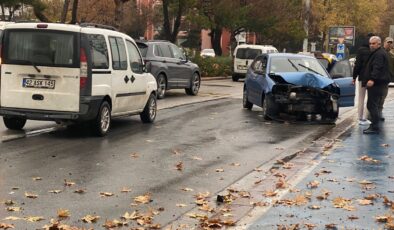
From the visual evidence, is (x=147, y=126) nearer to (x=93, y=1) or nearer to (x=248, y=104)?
(x=248, y=104)

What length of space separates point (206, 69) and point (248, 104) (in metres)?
17.5

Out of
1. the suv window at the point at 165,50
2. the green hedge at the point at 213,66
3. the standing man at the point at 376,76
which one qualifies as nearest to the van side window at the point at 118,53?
the standing man at the point at 376,76

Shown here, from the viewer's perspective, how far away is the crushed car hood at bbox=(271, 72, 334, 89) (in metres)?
13.7

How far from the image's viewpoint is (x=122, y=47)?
38.5ft

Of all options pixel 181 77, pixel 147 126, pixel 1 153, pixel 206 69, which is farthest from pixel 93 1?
pixel 1 153

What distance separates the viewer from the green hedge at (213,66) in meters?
34.0

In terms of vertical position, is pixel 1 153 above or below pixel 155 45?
below

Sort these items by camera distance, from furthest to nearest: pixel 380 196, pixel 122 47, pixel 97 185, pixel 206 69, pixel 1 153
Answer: pixel 206 69 → pixel 122 47 → pixel 1 153 → pixel 97 185 → pixel 380 196

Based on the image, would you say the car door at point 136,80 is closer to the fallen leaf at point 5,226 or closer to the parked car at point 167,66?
the parked car at point 167,66

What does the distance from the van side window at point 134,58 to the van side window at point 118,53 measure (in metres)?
0.29

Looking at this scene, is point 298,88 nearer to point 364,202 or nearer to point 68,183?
point 364,202

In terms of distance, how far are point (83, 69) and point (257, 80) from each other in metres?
5.95

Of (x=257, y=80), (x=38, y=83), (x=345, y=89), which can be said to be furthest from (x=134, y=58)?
(x=345, y=89)

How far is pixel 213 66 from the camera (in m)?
34.8
